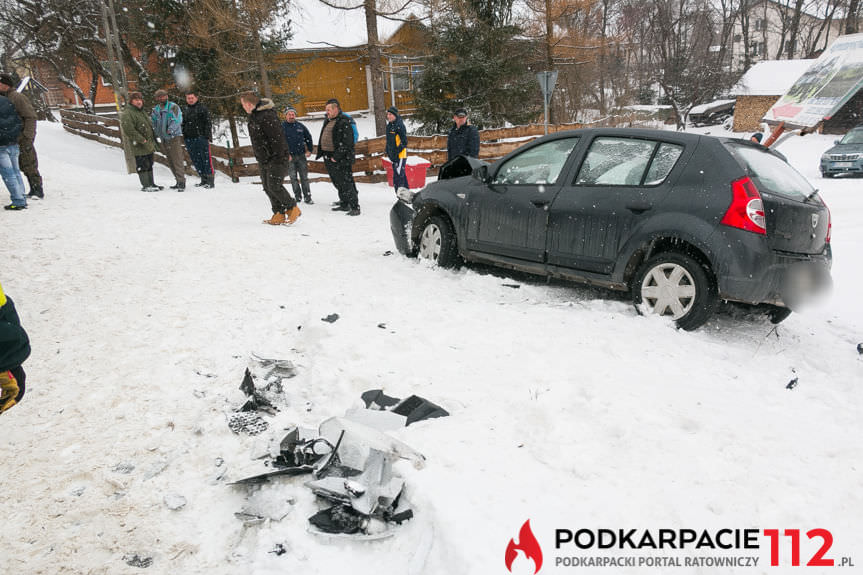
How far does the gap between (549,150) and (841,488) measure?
370 cm

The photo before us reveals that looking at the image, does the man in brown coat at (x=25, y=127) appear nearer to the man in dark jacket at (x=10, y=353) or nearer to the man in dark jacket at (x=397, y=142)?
the man in dark jacket at (x=397, y=142)

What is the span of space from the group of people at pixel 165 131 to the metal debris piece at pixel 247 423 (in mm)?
9862

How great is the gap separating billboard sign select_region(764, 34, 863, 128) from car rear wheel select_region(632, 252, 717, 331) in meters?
30.4

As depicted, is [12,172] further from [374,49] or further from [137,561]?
[374,49]

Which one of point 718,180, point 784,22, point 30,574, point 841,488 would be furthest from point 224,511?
point 784,22

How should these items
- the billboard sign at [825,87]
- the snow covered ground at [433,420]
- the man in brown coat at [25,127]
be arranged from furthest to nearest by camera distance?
the billboard sign at [825,87] → the man in brown coat at [25,127] → the snow covered ground at [433,420]

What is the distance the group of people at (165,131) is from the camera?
11047 mm

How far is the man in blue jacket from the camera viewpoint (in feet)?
37.5

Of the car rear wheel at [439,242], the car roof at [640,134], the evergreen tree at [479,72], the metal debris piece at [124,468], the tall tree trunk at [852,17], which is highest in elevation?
the tall tree trunk at [852,17]

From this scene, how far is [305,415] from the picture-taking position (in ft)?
10.5

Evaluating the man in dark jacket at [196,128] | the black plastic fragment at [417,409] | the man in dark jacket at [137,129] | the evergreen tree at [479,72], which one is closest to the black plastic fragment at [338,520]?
the black plastic fragment at [417,409]

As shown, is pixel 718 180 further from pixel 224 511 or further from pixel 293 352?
pixel 224 511

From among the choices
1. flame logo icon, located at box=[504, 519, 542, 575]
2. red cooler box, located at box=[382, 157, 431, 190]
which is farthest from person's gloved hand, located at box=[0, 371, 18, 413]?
red cooler box, located at box=[382, 157, 431, 190]

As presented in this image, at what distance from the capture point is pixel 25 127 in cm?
916
